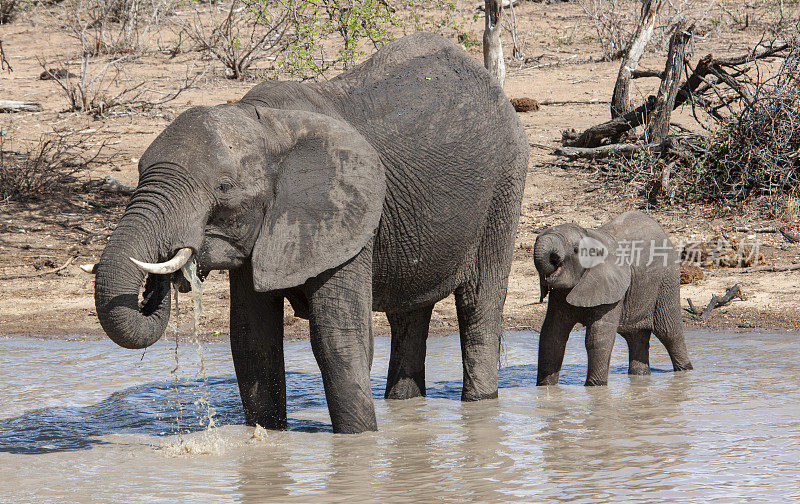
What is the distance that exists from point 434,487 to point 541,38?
12.7 metres

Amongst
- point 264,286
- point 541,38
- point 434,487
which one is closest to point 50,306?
point 264,286

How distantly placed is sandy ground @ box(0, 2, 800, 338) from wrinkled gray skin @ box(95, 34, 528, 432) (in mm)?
2873

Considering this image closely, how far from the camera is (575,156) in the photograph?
11.8 meters

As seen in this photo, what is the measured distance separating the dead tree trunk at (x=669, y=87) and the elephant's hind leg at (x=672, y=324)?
13.4ft

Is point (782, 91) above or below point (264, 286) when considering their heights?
above

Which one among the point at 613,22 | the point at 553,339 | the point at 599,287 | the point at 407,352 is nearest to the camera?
the point at 407,352

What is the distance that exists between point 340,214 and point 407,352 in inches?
72.7

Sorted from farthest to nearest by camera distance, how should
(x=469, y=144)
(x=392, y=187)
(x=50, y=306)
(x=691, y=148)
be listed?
(x=691, y=148)
(x=50, y=306)
(x=469, y=144)
(x=392, y=187)

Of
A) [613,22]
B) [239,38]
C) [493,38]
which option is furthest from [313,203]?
[613,22]

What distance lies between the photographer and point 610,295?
22.4 ft

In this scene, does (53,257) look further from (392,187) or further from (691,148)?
(691,148)

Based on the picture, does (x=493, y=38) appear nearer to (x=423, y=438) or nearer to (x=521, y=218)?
(x=521, y=218)

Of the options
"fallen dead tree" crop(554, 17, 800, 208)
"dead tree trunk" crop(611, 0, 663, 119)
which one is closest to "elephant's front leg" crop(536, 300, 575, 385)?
"fallen dead tree" crop(554, 17, 800, 208)

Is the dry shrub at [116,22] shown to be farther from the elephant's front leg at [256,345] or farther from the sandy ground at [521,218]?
the elephant's front leg at [256,345]
